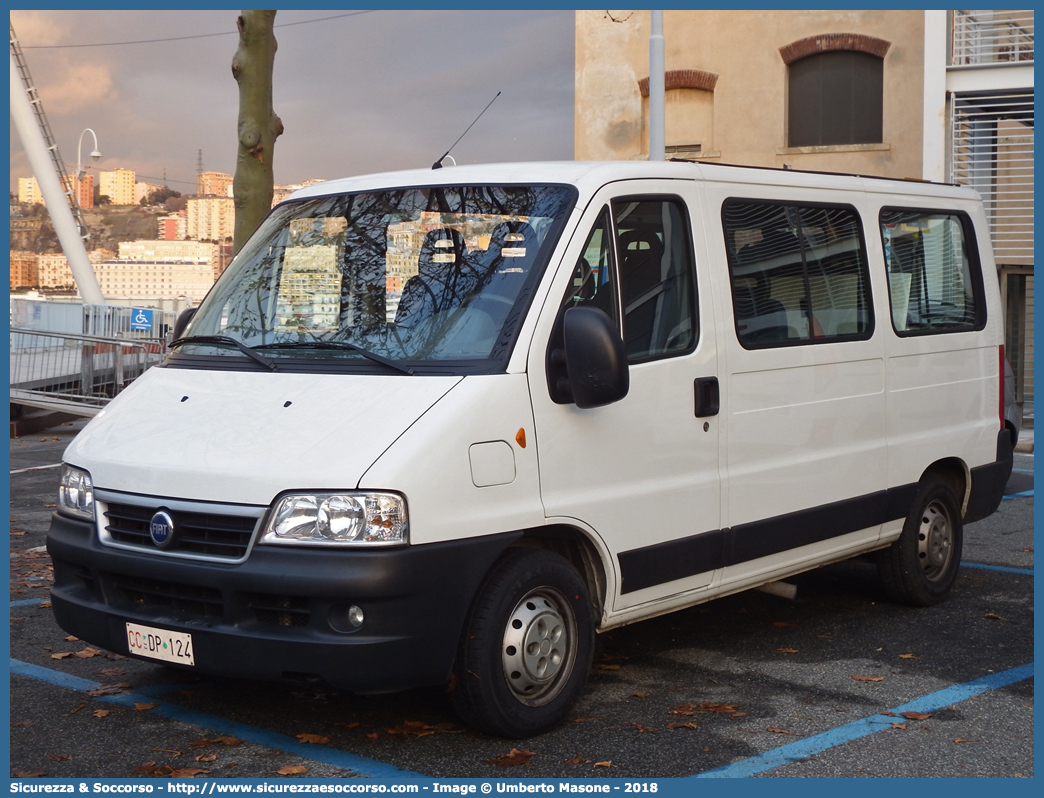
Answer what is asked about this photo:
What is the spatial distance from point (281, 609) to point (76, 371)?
13726 mm

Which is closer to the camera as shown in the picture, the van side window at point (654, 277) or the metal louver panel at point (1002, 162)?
the van side window at point (654, 277)

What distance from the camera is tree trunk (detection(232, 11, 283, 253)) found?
1101 centimetres

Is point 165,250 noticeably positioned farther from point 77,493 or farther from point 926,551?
point 77,493

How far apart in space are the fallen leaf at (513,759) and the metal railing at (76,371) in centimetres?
1336

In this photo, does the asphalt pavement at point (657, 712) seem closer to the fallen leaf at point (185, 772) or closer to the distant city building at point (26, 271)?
the fallen leaf at point (185, 772)

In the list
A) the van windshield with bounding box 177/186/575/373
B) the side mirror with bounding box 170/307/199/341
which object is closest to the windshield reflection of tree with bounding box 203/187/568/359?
the van windshield with bounding box 177/186/575/373

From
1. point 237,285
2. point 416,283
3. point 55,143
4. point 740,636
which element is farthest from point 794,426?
point 55,143

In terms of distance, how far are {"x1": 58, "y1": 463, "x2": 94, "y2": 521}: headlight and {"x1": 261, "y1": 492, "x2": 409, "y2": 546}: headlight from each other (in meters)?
0.97

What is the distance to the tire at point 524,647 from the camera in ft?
15.8

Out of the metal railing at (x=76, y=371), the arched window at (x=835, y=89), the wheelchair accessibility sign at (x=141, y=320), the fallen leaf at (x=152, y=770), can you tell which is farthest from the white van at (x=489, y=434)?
the arched window at (x=835, y=89)

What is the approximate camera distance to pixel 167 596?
486cm

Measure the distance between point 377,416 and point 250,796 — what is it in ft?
4.50

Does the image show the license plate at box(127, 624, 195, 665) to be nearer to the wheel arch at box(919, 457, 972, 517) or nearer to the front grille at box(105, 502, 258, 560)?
the front grille at box(105, 502, 258, 560)

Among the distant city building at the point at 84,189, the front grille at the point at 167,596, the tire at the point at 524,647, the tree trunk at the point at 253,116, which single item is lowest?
the tire at the point at 524,647
